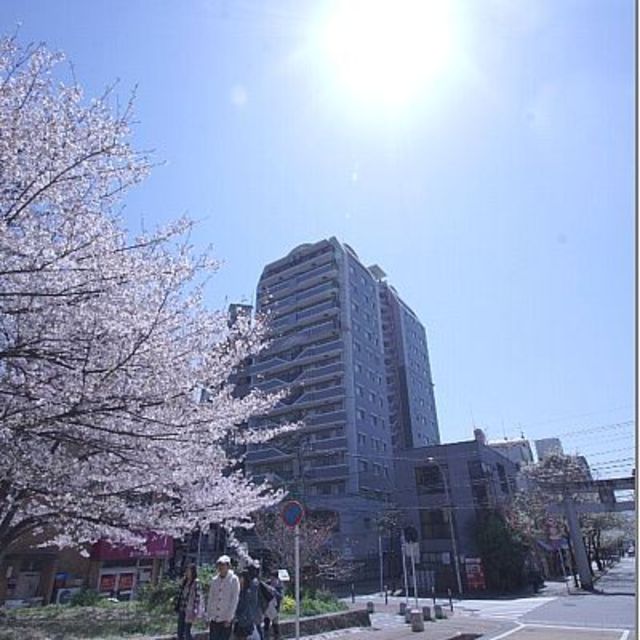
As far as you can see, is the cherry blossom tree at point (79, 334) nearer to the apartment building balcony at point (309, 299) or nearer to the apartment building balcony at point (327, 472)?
the apartment building balcony at point (327, 472)

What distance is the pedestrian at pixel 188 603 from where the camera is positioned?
24.9 feet

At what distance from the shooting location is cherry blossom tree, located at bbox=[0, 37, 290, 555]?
4.72 metres

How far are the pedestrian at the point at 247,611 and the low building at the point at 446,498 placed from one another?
29554mm

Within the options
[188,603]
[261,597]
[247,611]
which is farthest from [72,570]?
[247,611]

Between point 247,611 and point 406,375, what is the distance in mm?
57537

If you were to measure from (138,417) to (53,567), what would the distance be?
810 inches

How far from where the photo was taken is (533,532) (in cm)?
3512

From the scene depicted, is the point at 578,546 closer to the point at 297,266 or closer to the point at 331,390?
the point at 331,390

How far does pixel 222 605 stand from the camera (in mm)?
6273

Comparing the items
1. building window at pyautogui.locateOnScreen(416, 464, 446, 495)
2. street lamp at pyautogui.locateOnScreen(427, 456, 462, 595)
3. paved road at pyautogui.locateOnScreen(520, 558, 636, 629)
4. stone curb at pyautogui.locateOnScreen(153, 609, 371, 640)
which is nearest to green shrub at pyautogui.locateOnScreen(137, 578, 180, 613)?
stone curb at pyautogui.locateOnScreen(153, 609, 371, 640)

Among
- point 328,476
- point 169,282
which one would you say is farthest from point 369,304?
point 169,282

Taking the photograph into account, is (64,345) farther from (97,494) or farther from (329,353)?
(329,353)

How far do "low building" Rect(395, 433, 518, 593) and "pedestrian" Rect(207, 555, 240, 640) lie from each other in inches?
1193

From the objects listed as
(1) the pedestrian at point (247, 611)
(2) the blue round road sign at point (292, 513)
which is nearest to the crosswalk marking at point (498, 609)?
(2) the blue round road sign at point (292, 513)
